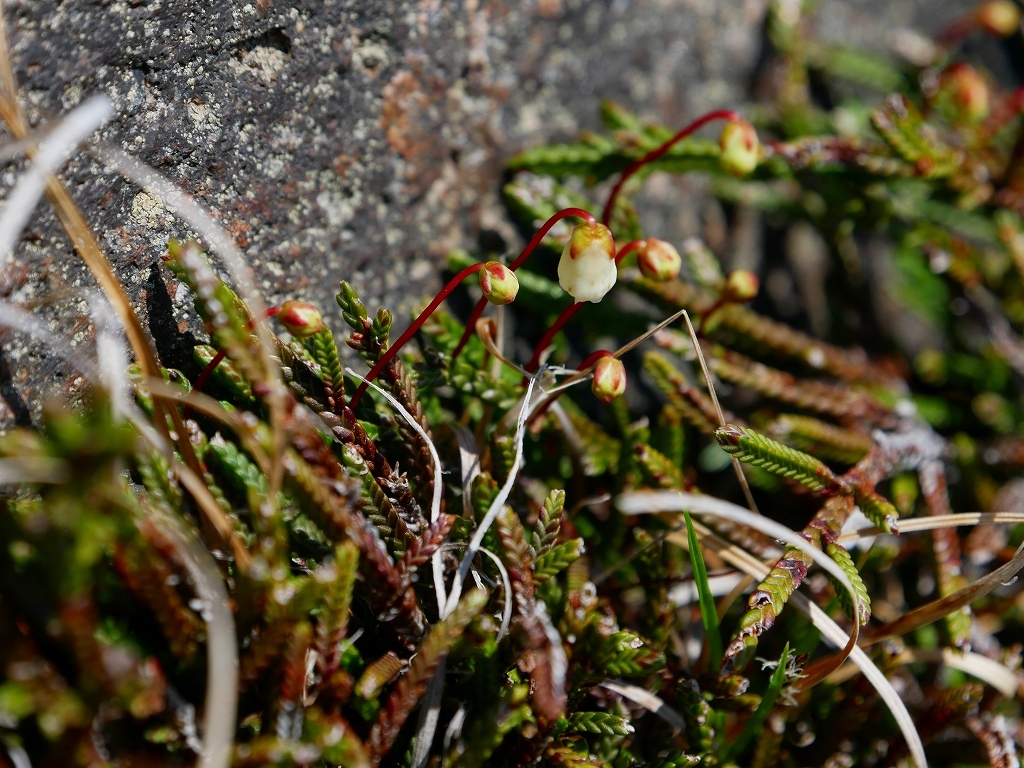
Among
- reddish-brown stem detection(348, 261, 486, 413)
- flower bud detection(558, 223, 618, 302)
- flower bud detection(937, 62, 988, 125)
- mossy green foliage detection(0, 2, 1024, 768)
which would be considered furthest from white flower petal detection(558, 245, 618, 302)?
flower bud detection(937, 62, 988, 125)

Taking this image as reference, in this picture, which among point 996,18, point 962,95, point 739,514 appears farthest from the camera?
point 996,18

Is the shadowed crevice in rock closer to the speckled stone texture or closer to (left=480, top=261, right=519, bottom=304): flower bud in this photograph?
the speckled stone texture

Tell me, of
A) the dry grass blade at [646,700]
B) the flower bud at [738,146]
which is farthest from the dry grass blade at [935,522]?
the flower bud at [738,146]

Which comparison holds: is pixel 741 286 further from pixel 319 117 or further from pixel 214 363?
pixel 214 363

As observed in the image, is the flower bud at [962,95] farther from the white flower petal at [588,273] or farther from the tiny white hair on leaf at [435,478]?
the tiny white hair on leaf at [435,478]

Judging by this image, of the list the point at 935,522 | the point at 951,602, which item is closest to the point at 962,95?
the point at 935,522

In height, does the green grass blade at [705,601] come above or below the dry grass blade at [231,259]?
below

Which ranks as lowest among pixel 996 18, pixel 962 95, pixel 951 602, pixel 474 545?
pixel 951 602
